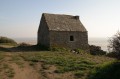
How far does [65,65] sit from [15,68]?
417 cm

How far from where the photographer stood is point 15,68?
17.3 m

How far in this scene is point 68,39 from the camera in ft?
109

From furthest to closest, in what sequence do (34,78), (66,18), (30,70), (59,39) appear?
(66,18) < (59,39) < (30,70) < (34,78)

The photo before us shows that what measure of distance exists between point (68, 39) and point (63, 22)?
10.8 feet

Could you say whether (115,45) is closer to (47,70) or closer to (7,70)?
(47,70)

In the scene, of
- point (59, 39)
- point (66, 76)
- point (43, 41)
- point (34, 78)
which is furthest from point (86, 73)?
point (43, 41)

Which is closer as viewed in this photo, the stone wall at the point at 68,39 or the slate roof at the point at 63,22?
the stone wall at the point at 68,39

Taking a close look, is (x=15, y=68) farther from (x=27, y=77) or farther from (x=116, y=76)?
(x=116, y=76)

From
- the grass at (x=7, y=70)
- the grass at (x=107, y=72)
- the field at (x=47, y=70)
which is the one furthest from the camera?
the grass at (x=7, y=70)

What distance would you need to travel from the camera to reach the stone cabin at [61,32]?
32125mm

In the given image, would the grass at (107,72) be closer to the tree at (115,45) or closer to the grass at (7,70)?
the tree at (115,45)

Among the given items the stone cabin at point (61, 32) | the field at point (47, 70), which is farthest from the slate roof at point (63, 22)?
the field at point (47, 70)

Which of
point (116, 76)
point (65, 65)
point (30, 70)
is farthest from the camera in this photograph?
point (65, 65)

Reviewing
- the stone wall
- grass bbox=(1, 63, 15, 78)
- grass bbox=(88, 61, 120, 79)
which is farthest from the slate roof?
grass bbox=(88, 61, 120, 79)
